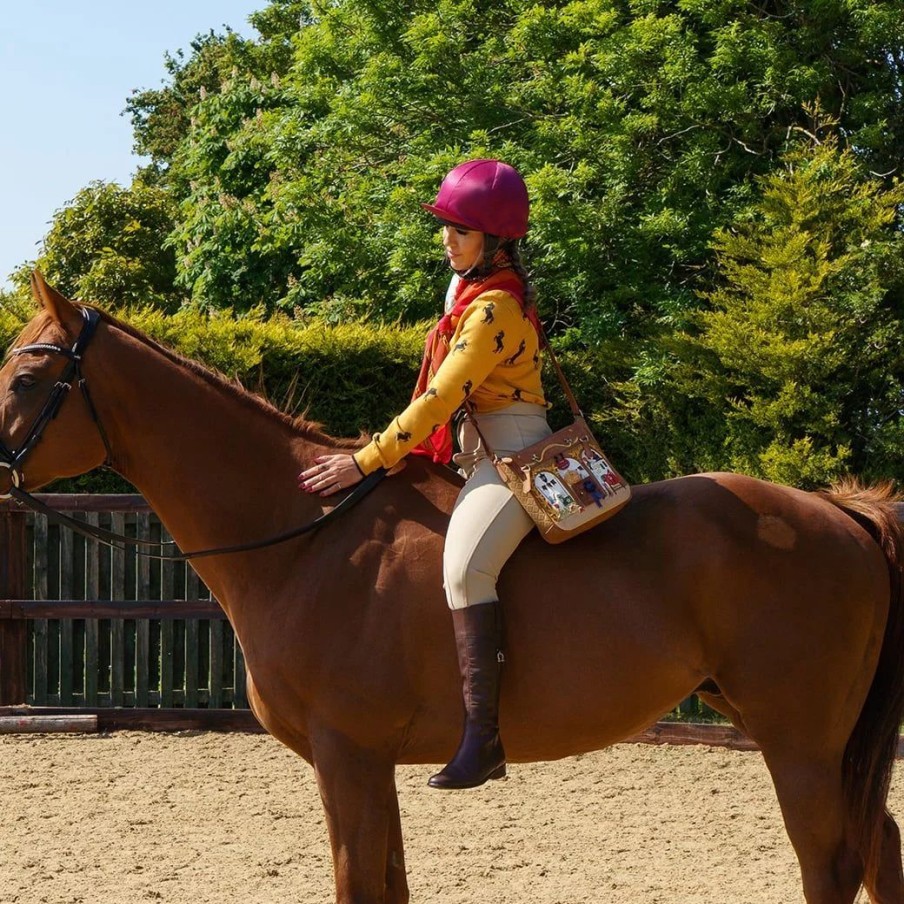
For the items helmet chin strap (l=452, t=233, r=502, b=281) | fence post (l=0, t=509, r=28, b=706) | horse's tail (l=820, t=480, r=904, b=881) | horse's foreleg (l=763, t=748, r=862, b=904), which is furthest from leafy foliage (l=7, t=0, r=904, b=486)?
horse's foreleg (l=763, t=748, r=862, b=904)

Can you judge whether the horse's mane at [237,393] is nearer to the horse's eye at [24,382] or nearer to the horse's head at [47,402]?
the horse's head at [47,402]

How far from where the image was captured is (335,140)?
13406 millimetres

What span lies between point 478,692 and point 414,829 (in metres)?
2.57

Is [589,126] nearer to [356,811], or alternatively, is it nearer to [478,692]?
[478,692]

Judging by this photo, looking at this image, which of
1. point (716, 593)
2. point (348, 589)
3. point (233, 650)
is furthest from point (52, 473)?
point (233, 650)

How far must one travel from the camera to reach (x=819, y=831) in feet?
11.2

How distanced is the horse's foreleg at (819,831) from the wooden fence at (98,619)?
5.21m

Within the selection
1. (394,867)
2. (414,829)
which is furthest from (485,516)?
(414,829)

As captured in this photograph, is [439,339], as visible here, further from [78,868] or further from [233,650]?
[233,650]

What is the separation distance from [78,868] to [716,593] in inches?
124

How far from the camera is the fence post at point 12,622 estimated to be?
8.01 m

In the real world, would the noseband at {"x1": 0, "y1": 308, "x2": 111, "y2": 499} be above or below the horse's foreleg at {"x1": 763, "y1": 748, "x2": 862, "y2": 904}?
above

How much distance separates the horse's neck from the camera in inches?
142

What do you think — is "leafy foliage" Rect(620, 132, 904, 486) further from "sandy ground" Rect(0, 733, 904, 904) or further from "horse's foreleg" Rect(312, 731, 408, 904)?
"horse's foreleg" Rect(312, 731, 408, 904)
